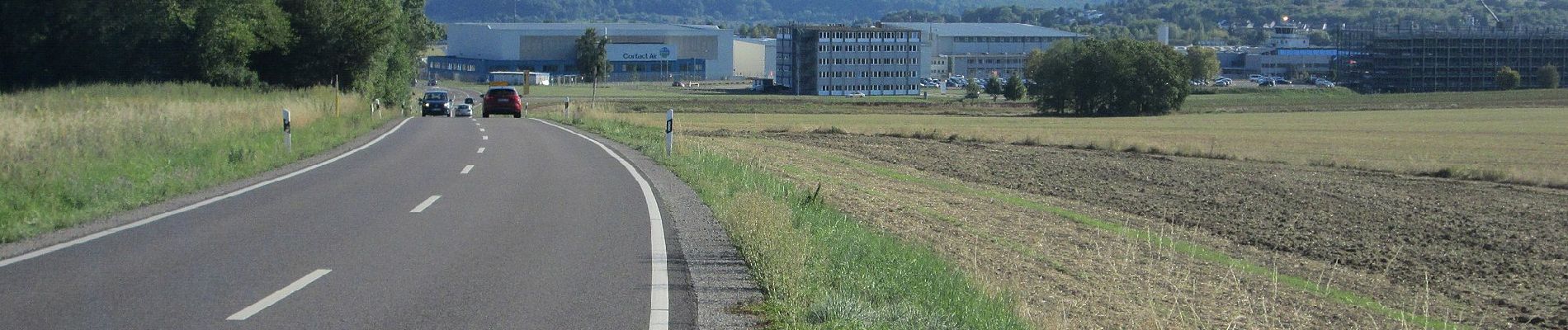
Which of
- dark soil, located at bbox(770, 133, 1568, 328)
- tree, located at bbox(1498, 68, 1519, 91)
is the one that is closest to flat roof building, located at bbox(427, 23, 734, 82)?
tree, located at bbox(1498, 68, 1519, 91)

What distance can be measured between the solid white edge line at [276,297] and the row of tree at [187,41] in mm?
38959

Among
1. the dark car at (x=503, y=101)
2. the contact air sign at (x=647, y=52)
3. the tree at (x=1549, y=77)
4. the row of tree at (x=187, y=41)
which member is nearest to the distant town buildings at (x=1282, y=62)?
the tree at (x=1549, y=77)

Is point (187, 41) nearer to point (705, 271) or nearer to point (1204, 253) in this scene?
point (1204, 253)

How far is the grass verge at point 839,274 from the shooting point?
25.6ft

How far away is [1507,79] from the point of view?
119 m

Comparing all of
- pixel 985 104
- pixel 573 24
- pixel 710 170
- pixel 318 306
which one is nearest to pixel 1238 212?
pixel 710 170

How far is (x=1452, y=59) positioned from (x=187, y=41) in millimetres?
118344

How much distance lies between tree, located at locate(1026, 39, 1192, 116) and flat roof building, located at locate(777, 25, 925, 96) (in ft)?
141

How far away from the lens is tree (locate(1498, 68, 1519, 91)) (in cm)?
11856

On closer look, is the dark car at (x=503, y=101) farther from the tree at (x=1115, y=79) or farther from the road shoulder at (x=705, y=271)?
the tree at (x=1115, y=79)

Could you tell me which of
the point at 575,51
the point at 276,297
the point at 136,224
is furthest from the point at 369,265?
the point at 575,51

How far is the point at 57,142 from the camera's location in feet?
61.8

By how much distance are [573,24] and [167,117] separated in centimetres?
14125

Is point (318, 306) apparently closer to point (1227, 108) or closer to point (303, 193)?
point (303, 193)
